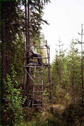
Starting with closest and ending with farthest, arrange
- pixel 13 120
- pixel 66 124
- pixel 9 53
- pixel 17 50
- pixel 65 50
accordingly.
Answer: pixel 66 124 → pixel 13 120 → pixel 9 53 → pixel 17 50 → pixel 65 50

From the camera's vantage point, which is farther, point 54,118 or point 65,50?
point 65,50

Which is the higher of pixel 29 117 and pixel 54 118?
pixel 54 118

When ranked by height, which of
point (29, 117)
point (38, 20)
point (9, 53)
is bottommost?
point (29, 117)

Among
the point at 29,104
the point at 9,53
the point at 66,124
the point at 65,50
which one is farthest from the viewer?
the point at 65,50

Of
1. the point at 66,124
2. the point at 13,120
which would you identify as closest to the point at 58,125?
the point at 66,124

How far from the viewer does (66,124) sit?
818cm

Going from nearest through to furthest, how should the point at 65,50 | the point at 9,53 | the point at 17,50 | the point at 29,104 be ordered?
the point at 9,53
the point at 17,50
the point at 29,104
the point at 65,50

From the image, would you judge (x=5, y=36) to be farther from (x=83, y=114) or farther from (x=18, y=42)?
(x=83, y=114)

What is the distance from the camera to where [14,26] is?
1195 cm

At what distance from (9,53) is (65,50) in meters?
35.7

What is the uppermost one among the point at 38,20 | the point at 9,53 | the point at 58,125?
the point at 38,20

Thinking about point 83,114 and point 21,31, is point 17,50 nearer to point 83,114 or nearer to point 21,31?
point 21,31

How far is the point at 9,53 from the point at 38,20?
4.90 meters

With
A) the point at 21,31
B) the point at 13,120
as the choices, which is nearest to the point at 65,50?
the point at 21,31
